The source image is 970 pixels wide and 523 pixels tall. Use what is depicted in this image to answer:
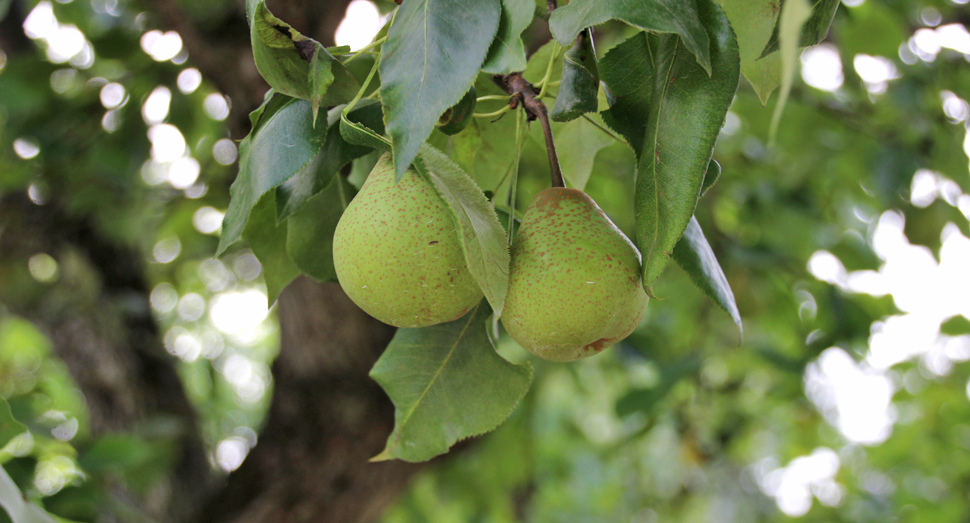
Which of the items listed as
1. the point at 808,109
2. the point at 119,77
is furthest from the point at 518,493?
the point at 119,77

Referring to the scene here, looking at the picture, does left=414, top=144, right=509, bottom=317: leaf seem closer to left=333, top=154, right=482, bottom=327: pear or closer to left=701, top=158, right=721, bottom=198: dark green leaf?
left=333, top=154, right=482, bottom=327: pear

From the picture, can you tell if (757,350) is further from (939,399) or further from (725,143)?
(939,399)

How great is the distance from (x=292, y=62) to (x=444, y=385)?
1.29 ft

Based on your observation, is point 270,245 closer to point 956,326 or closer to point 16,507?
point 16,507

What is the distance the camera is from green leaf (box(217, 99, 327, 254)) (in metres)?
0.63

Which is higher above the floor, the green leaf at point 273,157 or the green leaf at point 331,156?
the green leaf at point 273,157

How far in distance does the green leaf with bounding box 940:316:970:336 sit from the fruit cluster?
107 inches

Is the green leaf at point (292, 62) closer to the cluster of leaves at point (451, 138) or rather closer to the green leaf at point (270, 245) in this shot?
the cluster of leaves at point (451, 138)

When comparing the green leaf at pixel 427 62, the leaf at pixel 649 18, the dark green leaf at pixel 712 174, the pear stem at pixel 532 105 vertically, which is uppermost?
the leaf at pixel 649 18

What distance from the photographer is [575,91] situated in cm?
63

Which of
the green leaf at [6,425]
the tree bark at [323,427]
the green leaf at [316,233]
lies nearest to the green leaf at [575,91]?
the green leaf at [316,233]

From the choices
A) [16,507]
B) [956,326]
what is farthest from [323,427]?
[956,326]

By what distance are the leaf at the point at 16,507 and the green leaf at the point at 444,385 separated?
50cm

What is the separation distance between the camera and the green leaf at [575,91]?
63cm
